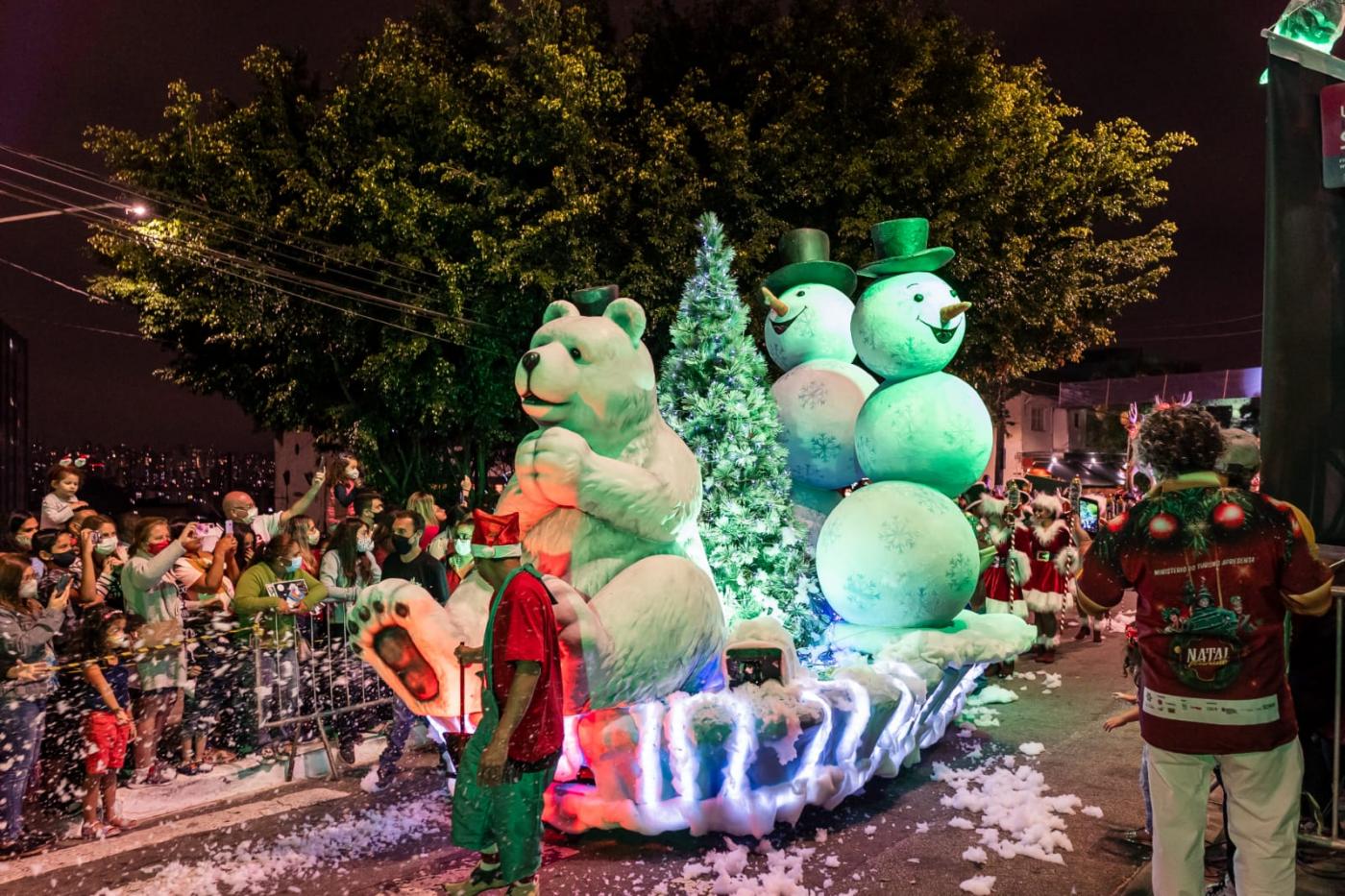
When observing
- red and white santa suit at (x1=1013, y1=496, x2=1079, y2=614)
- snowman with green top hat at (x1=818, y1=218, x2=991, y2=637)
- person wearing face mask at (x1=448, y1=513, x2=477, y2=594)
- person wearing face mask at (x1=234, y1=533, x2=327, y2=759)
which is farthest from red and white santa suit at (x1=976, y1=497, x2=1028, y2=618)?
person wearing face mask at (x1=234, y1=533, x2=327, y2=759)

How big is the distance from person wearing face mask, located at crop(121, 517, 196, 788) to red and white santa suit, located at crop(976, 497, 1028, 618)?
7161 mm

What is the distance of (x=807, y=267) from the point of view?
7.01m

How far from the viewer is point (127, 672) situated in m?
5.41

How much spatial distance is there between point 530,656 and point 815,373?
3.79 metres

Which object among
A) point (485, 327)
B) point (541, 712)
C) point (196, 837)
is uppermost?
point (485, 327)

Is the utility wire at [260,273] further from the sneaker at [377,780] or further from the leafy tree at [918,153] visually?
the sneaker at [377,780]

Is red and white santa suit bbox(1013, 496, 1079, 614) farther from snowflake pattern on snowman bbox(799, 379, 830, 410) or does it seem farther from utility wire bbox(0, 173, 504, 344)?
utility wire bbox(0, 173, 504, 344)

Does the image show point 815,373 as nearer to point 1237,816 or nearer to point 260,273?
point 1237,816

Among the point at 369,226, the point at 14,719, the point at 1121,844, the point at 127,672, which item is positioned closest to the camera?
the point at 1121,844

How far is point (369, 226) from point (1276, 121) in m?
10.3

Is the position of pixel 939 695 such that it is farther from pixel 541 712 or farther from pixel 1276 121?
pixel 1276 121

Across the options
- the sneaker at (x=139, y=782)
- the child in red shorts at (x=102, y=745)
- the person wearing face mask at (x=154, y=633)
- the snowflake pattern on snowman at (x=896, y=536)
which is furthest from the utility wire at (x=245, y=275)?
the snowflake pattern on snowman at (x=896, y=536)

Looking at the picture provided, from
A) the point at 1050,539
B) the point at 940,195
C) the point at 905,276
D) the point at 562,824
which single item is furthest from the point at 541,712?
the point at 940,195

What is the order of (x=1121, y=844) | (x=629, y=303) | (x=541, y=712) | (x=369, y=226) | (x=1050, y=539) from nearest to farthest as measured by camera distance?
(x=541, y=712), (x=1121, y=844), (x=629, y=303), (x=1050, y=539), (x=369, y=226)
